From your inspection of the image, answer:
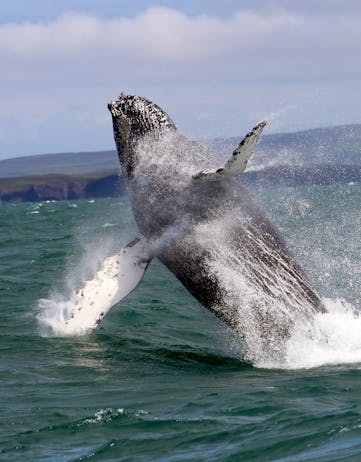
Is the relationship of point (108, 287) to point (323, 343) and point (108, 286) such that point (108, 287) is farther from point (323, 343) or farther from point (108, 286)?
A: point (323, 343)

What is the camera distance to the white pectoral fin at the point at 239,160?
12.7m

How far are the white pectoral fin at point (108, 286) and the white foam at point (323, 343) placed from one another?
94.2 inches

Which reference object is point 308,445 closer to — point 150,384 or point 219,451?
point 219,451

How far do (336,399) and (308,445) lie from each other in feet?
5.96

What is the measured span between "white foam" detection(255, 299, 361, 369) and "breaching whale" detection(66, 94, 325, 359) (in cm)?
18

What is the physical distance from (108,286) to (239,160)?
3096 millimetres

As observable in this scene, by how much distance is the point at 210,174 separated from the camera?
13.6m

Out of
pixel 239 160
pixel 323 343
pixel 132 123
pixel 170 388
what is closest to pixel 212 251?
pixel 239 160

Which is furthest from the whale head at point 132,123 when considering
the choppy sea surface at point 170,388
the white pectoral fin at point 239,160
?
the choppy sea surface at point 170,388

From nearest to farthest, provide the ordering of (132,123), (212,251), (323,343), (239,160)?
(239,160), (323,343), (212,251), (132,123)

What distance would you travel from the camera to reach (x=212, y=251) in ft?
46.5

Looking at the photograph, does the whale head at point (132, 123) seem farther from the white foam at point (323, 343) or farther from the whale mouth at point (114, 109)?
the white foam at point (323, 343)

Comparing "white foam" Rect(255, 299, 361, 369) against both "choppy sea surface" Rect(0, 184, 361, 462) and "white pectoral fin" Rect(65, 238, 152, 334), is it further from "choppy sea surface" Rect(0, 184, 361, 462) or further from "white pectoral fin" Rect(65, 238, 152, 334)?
"white pectoral fin" Rect(65, 238, 152, 334)

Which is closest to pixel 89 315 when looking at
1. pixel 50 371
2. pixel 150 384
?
pixel 50 371
